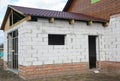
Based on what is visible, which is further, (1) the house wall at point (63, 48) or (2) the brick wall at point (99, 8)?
(2) the brick wall at point (99, 8)

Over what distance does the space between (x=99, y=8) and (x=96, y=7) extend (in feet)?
1.37

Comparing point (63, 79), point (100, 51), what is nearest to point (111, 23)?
point (100, 51)

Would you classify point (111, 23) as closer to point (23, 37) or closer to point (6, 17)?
point (23, 37)

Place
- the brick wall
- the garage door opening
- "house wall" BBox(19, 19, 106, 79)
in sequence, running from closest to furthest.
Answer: "house wall" BBox(19, 19, 106, 79), the brick wall, the garage door opening

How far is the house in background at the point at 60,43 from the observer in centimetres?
1011

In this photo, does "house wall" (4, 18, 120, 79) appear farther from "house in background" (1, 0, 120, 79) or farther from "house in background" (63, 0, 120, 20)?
"house in background" (63, 0, 120, 20)

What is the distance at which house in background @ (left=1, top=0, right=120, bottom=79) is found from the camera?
33.2ft

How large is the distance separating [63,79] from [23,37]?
319 centimetres

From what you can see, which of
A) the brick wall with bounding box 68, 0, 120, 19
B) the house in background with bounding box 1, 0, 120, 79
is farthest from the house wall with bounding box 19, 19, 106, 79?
the brick wall with bounding box 68, 0, 120, 19

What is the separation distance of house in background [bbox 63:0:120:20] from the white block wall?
2.71 feet

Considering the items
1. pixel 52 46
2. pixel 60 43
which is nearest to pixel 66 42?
pixel 60 43

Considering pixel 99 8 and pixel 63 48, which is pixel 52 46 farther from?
pixel 99 8

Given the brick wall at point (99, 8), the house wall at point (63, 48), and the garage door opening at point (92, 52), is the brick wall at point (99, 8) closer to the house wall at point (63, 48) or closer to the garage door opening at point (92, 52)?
the house wall at point (63, 48)

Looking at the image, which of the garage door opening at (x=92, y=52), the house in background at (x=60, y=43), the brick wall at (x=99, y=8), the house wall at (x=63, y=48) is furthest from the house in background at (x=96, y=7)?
the garage door opening at (x=92, y=52)
